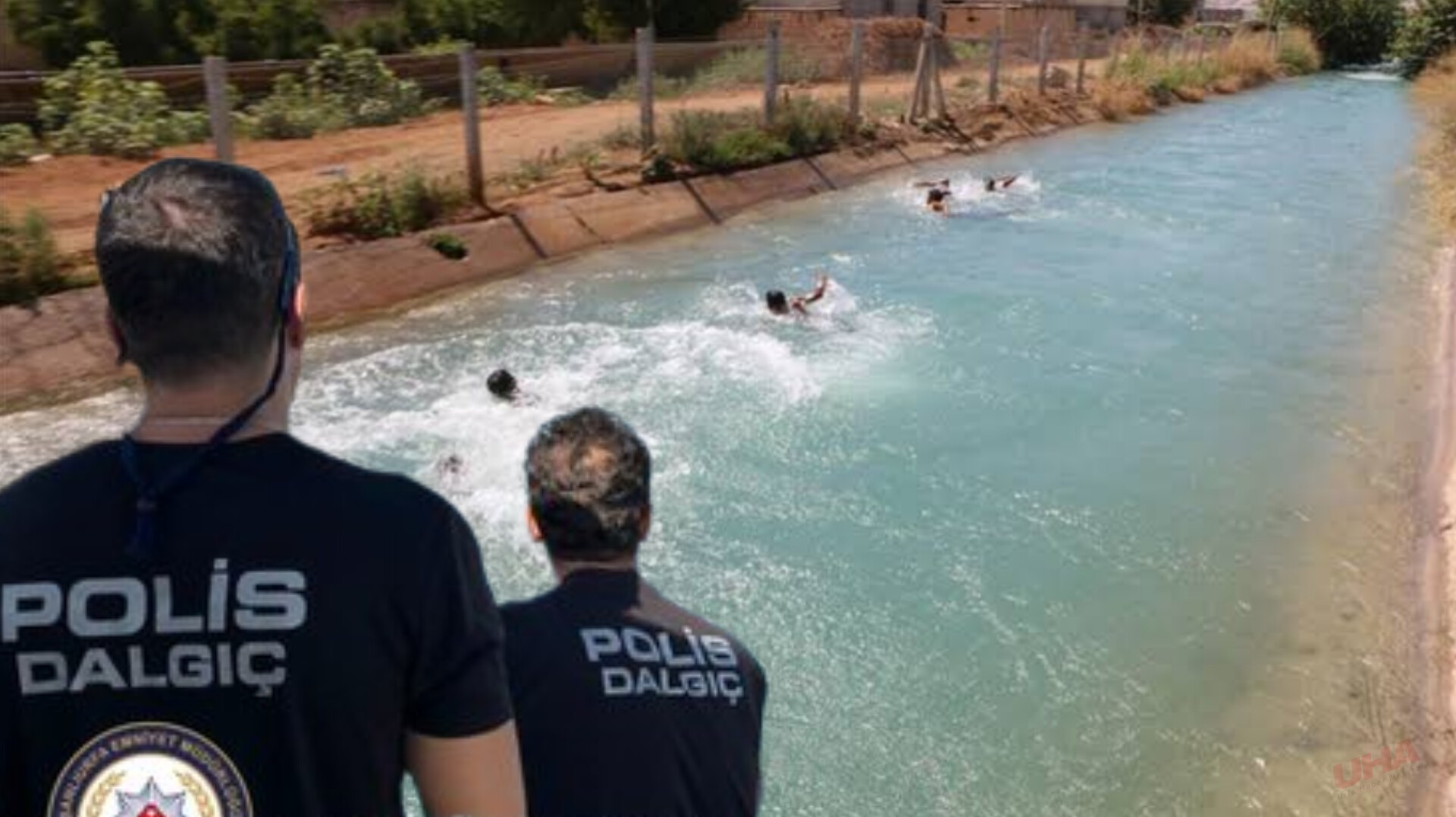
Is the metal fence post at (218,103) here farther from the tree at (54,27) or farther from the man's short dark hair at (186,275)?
the tree at (54,27)

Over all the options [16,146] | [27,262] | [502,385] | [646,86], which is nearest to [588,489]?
[502,385]

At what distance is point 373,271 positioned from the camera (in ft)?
39.3

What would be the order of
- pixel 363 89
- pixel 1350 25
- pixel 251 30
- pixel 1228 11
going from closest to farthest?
pixel 363 89, pixel 251 30, pixel 1350 25, pixel 1228 11

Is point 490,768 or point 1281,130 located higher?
point 490,768

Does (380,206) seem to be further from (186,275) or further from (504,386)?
(186,275)

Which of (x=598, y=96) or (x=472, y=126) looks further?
(x=598, y=96)

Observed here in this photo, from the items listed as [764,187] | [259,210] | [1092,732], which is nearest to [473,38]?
[764,187]

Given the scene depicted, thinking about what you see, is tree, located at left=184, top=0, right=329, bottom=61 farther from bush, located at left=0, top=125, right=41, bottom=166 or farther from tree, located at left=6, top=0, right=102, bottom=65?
bush, located at left=0, top=125, right=41, bottom=166

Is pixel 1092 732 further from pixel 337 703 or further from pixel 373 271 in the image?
pixel 373 271

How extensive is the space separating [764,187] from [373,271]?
24.0 feet

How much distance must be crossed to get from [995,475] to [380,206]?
24.6ft

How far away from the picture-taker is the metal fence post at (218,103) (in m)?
10.9

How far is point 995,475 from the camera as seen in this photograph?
8359 millimetres

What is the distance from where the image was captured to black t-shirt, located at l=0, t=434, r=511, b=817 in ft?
4.95
